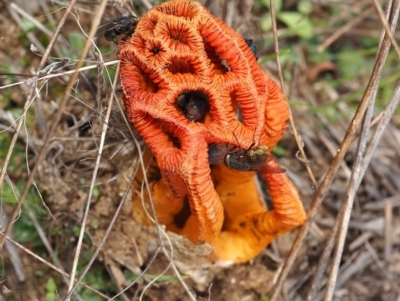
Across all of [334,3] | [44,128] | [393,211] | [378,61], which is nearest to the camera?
[378,61]

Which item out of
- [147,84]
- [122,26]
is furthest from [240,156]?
[122,26]

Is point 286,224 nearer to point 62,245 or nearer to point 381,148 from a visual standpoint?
point 62,245

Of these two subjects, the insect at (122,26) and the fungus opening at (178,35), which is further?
the insect at (122,26)

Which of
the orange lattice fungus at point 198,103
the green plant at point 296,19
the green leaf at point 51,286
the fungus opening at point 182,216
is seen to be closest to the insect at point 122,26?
the orange lattice fungus at point 198,103

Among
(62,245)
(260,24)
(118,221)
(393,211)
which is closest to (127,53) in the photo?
(118,221)

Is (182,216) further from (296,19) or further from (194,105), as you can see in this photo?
(296,19)

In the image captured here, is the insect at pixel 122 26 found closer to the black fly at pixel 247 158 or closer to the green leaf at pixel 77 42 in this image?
the black fly at pixel 247 158
